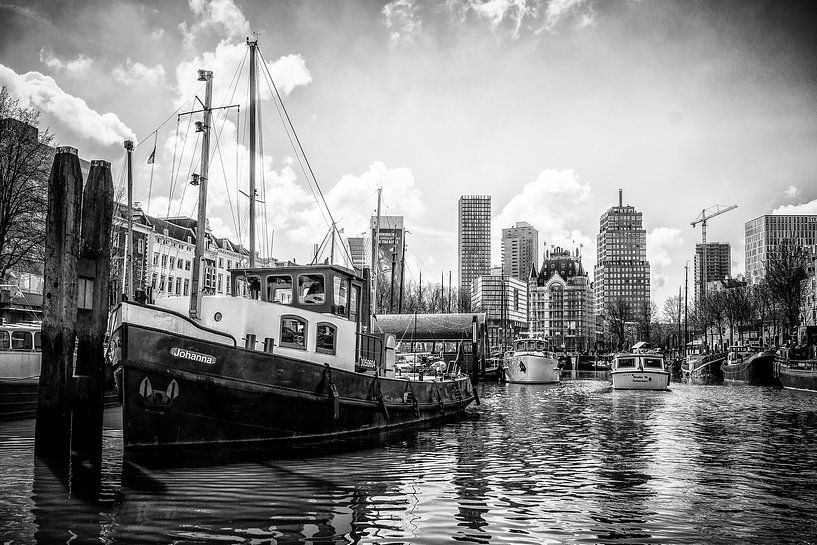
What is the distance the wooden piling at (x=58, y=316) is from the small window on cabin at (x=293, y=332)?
5.41 metres

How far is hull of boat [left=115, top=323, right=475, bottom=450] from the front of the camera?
13203 millimetres

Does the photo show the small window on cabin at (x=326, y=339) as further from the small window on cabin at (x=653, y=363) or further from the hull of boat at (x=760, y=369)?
the hull of boat at (x=760, y=369)

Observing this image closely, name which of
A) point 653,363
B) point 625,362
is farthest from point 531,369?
point 653,363

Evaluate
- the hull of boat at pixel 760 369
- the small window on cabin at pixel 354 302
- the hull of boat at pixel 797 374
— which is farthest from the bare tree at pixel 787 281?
the small window on cabin at pixel 354 302

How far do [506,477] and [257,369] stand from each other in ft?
19.9

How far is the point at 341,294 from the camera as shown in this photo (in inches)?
712

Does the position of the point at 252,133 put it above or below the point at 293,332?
above

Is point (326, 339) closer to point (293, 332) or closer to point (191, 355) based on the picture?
point (293, 332)

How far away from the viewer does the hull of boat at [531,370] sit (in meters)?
59.5

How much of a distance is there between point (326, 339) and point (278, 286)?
6.55ft

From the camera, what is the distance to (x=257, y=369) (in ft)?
48.4

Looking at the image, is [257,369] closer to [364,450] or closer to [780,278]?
[364,450]

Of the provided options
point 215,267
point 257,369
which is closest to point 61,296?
point 257,369

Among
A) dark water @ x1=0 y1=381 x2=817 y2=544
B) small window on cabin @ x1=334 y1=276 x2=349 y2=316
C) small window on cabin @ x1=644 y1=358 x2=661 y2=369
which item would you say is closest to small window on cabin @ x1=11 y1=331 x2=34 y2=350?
dark water @ x1=0 y1=381 x2=817 y2=544
